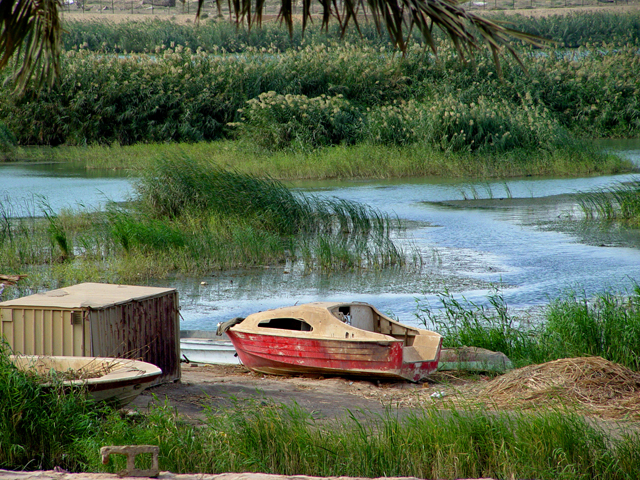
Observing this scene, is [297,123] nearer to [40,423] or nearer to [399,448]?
[40,423]

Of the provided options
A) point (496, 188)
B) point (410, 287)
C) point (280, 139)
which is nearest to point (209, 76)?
point (280, 139)

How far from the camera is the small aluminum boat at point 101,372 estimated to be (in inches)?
227

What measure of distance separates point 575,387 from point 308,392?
8.21 ft

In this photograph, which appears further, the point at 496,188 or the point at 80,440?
the point at 496,188

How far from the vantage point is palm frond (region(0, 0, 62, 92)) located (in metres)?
4.32

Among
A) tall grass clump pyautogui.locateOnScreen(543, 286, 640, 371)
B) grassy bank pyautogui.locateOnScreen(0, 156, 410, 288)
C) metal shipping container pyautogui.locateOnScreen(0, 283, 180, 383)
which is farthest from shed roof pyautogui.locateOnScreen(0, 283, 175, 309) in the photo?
grassy bank pyautogui.locateOnScreen(0, 156, 410, 288)

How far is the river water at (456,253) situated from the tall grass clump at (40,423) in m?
3.94

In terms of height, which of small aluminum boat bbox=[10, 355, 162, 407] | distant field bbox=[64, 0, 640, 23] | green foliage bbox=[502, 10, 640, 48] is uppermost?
distant field bbox=[64, 0, 640, 23]

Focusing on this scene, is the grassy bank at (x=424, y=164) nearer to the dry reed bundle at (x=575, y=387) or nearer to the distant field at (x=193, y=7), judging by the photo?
the dry reed bundle at (x=575, y=387)

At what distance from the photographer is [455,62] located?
3369 centimetres

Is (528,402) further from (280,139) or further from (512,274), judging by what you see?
(280,139)

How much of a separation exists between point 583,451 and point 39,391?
13.1 ft

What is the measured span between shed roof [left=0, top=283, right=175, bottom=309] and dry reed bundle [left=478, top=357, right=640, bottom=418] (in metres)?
3.37

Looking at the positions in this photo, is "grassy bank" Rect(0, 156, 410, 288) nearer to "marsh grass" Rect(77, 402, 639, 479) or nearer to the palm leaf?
"marsh grass" Rect(77, 402, 639, 479)
